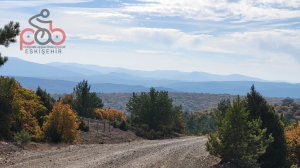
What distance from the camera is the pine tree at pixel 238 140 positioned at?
16.9 meters

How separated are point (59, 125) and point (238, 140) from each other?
15.8m

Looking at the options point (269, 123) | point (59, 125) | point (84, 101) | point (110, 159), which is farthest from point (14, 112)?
point (84, 101)

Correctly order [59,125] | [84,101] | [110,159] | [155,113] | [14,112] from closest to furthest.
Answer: [110,159], [14,112], [59,125], [155,113], [84,101]

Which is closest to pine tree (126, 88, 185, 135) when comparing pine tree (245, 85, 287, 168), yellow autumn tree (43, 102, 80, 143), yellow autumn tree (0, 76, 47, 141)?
yellow autumn tree (0, 76, 47, 141)

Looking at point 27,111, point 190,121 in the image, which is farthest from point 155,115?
point 190,121

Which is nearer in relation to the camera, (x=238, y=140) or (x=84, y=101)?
(x=238, y=140)

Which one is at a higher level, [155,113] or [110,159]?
[155,113]

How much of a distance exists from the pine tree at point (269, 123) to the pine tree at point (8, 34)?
13.8 metres

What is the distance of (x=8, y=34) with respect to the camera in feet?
46.7

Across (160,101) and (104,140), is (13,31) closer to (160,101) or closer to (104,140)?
(104,140)

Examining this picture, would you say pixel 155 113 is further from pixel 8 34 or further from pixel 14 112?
pixel 8 34

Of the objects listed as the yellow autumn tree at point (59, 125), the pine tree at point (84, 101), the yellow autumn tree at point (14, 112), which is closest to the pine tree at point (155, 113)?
the pine tree at point (84, 101)

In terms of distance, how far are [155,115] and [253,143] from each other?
26.5 metres

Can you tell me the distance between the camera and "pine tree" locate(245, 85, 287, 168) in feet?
68.5
